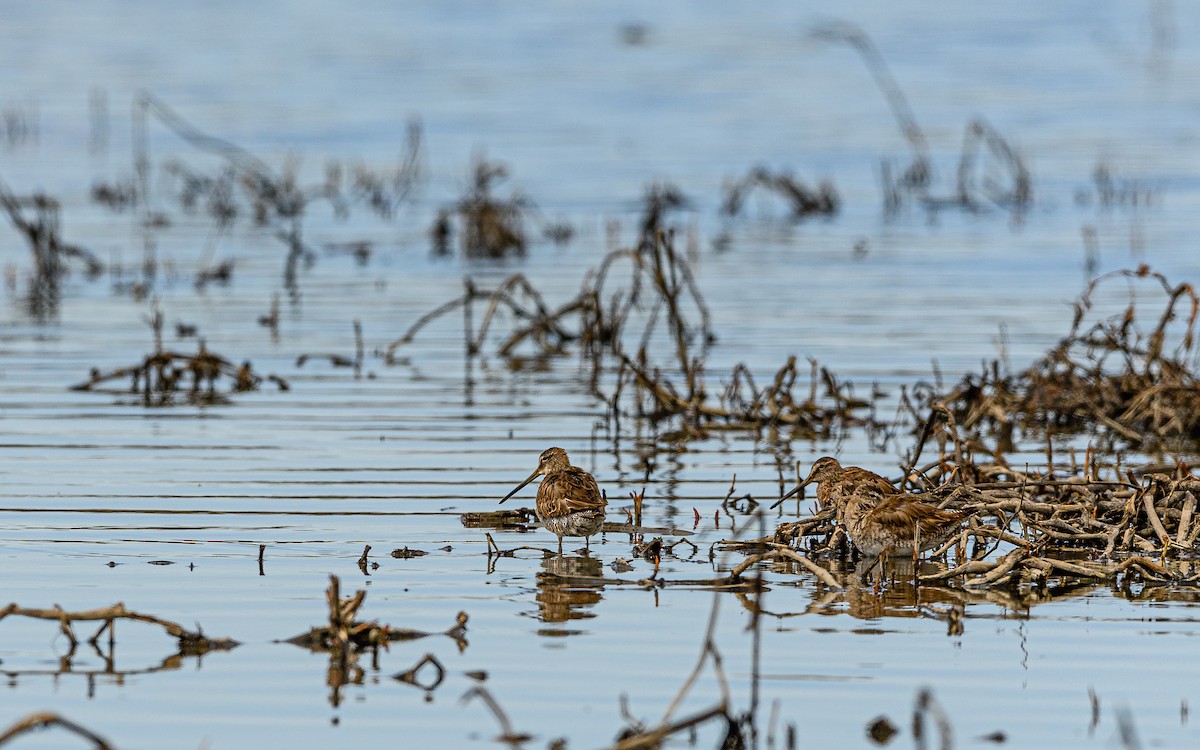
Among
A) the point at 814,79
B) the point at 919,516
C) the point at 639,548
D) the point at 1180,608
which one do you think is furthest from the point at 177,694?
the point at 814,79

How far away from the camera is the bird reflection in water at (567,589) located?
6.85 metres

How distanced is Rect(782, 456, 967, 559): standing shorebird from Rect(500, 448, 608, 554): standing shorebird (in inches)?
34.9

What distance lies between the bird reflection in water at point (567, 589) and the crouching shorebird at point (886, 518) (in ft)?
2.92

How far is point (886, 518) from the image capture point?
724 centimetres

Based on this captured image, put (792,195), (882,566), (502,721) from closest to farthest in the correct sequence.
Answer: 1. (502,721)
2. (882,566)
3. (792,195)

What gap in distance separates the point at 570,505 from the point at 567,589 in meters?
0.49

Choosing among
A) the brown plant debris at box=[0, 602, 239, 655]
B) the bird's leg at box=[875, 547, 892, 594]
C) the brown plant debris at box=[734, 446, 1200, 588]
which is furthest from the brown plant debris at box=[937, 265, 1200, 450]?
the brown plant debris at box=[0, 602, 239, 655]

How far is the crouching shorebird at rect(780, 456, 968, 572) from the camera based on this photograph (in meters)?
7.23

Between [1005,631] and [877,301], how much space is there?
31.2 ft

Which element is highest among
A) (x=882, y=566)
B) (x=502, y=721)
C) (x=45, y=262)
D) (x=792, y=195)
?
(x=792, y=195)

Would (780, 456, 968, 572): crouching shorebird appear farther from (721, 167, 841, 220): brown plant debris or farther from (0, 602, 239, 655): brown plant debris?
(721, 167, 841, 220): brown plant debris

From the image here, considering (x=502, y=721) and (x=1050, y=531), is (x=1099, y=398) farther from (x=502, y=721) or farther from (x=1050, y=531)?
(x=502, y=721)

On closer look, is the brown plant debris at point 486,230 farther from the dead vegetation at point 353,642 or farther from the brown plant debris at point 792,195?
the dead vegetation at point 353,642

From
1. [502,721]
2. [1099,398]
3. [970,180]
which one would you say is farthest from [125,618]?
[970,180]
